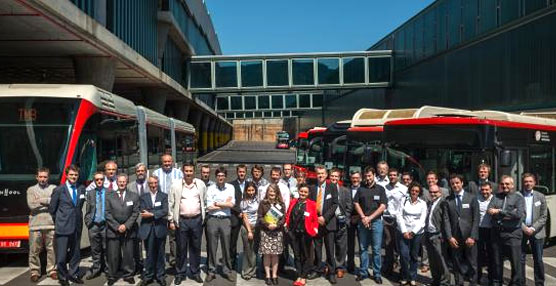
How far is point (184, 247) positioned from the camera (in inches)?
312

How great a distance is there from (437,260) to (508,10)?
1980 centimetres

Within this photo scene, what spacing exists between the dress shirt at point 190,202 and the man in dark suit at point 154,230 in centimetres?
26

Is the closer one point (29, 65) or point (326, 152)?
point (326, 152)

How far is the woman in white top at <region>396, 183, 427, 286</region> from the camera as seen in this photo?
771 cm

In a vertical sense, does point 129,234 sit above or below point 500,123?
below

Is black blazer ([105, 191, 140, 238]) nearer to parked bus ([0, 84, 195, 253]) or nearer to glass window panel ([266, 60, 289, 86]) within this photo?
parked bus ([0, 84, 195, 253])

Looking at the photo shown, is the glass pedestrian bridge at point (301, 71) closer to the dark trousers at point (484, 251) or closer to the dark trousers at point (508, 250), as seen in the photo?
the dark trousers at point (484, 251)

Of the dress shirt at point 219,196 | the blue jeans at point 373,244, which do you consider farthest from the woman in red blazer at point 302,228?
the dress shirt at point 219,196

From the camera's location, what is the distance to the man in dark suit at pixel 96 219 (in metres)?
7.91

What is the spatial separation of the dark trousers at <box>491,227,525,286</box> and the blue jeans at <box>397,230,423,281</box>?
1.02 meters

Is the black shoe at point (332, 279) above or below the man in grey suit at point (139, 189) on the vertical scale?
below

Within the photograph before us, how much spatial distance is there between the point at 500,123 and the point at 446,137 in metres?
0.99

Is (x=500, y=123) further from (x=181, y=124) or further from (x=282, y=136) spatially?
(x=282, y=136)

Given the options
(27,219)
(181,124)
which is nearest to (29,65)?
(181,124)
